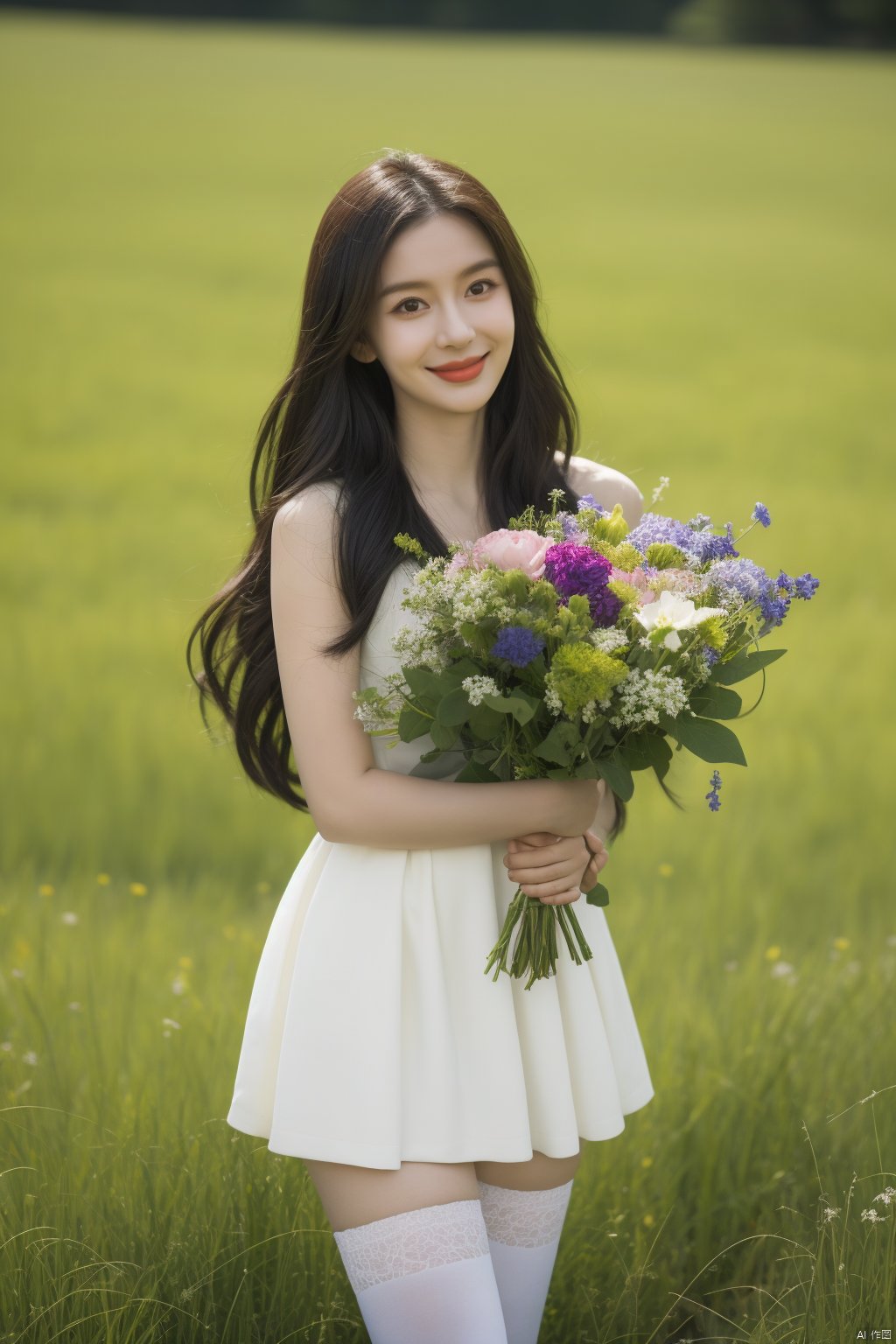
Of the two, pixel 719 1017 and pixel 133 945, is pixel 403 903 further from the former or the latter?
pixel 133 945

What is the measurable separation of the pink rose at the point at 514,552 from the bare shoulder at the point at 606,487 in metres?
→ 0.64

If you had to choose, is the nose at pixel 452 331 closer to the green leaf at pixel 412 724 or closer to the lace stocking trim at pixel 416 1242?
the green leaf at pixel 412 724

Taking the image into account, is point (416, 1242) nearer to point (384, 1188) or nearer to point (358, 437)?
point (384, 1188)

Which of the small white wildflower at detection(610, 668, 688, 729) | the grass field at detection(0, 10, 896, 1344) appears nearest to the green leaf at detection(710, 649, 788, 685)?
the small white wildflower at detection(610, 668, 688, 729)

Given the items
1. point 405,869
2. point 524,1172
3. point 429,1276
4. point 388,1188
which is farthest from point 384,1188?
point 405,869

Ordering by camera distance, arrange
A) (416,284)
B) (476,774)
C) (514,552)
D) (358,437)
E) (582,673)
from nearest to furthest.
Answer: (582,673)
(514,552)
(476,774)
(416,284)
(358,437)

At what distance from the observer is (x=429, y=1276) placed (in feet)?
6.60

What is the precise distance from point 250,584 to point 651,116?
94.2ft

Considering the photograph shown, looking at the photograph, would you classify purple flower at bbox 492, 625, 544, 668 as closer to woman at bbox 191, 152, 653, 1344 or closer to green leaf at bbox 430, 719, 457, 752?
green leaf at bbox 430, 719, 457, 752

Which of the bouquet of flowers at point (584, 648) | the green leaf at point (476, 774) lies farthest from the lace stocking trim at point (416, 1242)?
the green leaf at point (476, 774)

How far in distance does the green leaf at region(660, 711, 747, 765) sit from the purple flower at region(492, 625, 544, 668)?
0.24m

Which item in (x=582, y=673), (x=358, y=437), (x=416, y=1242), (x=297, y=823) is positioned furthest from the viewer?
(x=297, y=823)

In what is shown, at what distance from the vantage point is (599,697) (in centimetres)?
183

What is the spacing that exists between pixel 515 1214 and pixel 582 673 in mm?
977
